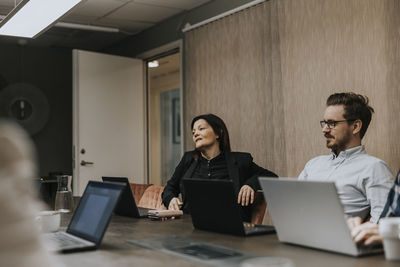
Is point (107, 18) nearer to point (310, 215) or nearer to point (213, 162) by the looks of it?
point (213, 162)

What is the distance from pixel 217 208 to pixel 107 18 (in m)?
4.11

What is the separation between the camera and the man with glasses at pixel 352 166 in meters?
2.25

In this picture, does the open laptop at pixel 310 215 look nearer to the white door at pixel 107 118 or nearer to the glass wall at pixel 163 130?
the white door at pixel 107 118

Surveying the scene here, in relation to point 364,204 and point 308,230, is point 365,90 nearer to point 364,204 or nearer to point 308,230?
point 364,204

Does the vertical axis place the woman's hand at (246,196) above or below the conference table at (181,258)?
above

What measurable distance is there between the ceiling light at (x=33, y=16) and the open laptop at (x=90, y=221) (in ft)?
4.87

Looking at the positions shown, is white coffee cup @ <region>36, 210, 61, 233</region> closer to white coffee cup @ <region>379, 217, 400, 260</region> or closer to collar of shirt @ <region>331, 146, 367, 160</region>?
white coffee cup @ <region>379, 217, 400, 260</region>

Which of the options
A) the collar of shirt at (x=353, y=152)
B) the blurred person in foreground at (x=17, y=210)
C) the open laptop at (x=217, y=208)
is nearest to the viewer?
the blurred person in foreground at (x=17, y=210)

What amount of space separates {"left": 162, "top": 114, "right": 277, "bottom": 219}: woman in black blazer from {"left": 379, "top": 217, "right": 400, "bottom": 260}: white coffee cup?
1.79 meters

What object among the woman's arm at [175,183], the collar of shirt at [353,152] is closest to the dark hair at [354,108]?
the collar of shirt at [353,152]

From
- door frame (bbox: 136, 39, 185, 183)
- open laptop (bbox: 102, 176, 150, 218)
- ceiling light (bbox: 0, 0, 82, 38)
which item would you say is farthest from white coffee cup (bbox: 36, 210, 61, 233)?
door frame (bbox: 136, 39, 185, 183)

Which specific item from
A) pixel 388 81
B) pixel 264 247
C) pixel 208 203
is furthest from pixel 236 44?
pixel 264 247

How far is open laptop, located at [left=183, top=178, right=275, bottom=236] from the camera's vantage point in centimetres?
168

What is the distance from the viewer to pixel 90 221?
5.32ft
